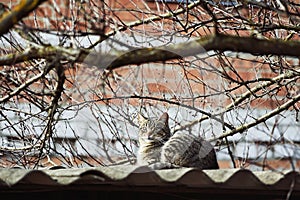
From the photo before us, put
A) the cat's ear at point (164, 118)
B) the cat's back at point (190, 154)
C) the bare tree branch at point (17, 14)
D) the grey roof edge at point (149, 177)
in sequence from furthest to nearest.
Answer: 1. the cat's ear at point (164, 118)
2. the cat's back at point (190, 154)
3. the grey roof edge at point (149, 177)
4. the bare tree branch at point (17, 14)

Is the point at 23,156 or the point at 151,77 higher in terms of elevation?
the point at 151,77

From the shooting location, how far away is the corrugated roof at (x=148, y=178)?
1.75 m

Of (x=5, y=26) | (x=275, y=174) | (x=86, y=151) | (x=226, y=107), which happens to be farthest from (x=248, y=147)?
(x=5, y=26)

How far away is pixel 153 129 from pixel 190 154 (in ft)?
1.55

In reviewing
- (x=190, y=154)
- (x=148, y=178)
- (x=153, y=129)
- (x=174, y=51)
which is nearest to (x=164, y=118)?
(x=153, y=129)

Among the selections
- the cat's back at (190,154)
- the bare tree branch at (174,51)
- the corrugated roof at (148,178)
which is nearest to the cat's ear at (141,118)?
the cat's back at (190,154)

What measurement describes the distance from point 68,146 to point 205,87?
0.73m

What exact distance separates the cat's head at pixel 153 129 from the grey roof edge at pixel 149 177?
50.4 inches

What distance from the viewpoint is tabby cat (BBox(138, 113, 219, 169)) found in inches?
105

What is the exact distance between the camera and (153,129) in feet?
10.3

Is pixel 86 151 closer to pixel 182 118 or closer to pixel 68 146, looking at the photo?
pixel 68 146

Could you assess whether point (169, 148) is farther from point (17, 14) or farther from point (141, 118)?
point (17, 14)

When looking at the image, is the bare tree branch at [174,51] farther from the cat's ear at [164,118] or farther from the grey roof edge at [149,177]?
the cat's ear at [164,118]

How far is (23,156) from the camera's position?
10.4 ft
